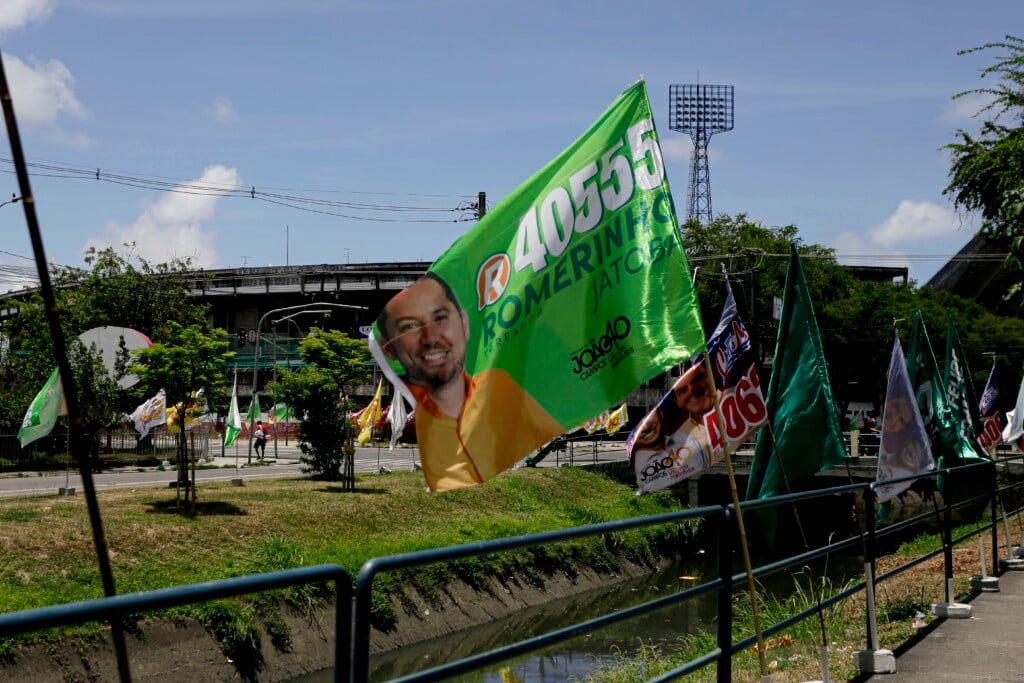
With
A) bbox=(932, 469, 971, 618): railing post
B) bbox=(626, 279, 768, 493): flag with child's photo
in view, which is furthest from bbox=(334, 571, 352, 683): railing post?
bbox=(932, 469, 971, 618): railing post

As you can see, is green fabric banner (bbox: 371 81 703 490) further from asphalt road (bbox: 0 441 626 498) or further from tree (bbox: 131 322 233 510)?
asphalt road (bbox: 0 441 626 498)

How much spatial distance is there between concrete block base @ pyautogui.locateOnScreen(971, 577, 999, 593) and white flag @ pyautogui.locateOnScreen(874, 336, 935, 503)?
2057mm

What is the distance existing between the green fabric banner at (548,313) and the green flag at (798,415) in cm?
235

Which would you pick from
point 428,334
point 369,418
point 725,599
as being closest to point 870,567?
point 725,599

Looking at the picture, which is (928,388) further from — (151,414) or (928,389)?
(151,414)

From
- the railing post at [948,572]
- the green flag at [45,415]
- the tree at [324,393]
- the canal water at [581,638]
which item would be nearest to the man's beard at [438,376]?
the canal water at [581,638]

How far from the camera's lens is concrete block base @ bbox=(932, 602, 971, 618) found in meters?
10.2

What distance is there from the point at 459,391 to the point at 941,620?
612 cm

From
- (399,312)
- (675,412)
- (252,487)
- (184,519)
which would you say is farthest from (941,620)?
(252,487)

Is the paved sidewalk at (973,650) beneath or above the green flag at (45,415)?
beneath

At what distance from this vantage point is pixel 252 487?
2788cm

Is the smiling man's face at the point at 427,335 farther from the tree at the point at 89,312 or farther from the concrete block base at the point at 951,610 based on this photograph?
the tree at the point at 89,312

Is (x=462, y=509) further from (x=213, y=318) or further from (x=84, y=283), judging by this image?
(x=213, y=318)

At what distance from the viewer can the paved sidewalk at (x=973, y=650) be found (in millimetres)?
7875
